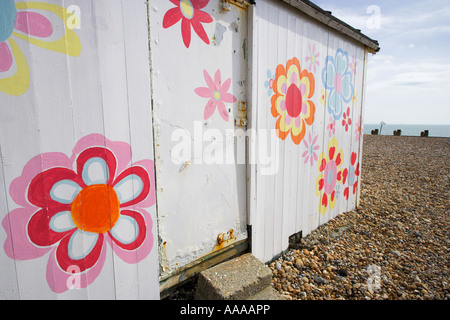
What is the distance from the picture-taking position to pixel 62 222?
51.6 inches

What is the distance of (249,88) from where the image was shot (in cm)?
214

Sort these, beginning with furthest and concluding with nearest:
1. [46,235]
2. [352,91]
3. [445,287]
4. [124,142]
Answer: [352,91], [445,287], [124,142], [46,235]

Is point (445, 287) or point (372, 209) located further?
point (372, 209)

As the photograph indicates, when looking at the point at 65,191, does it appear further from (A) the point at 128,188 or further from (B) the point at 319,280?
(B) the point at 319,280

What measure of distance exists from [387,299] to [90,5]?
306 centimetres

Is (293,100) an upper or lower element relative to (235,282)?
upper

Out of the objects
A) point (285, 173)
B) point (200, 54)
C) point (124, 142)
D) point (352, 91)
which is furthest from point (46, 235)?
point (352, 91)

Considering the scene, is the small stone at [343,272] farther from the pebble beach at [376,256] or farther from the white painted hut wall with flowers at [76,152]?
the white painted hut wall with flowers at [76,152]

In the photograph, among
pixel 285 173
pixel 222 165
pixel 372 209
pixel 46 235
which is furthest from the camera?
pixel 372 209

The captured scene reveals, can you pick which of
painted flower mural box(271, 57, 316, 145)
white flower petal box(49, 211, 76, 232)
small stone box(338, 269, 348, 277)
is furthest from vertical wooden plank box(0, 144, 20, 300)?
small stone box(338, 269, 348, 277)

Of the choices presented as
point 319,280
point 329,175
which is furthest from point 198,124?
point 329,175

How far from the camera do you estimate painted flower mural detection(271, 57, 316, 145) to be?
7.95 feet

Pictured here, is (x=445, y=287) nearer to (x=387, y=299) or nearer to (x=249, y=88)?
(x=387, y=299)

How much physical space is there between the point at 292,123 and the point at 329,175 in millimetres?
1184
